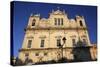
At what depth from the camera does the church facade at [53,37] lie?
258 cm

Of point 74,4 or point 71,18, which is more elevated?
point 74,4

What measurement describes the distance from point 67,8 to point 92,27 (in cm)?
42

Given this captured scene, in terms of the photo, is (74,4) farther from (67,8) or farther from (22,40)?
(22,40)

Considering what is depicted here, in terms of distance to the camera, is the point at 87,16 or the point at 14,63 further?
the point at 87,16

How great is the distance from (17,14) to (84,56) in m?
1.00

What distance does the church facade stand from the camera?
258cm

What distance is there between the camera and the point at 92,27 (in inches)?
114

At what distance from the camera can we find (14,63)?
2.46 meters

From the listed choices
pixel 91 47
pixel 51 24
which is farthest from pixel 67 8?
pixel 91 47

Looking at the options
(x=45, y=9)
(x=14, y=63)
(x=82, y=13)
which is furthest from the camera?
(x=82, y=13)

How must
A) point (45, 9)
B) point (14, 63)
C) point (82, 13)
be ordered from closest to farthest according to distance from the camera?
1. point (14, 63)
2. point (45, 9)
3. point (82, 13)

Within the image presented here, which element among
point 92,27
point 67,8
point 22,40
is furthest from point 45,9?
point 92,27

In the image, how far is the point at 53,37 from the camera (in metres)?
2.68

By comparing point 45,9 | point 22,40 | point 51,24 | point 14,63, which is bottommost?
point 14,63
